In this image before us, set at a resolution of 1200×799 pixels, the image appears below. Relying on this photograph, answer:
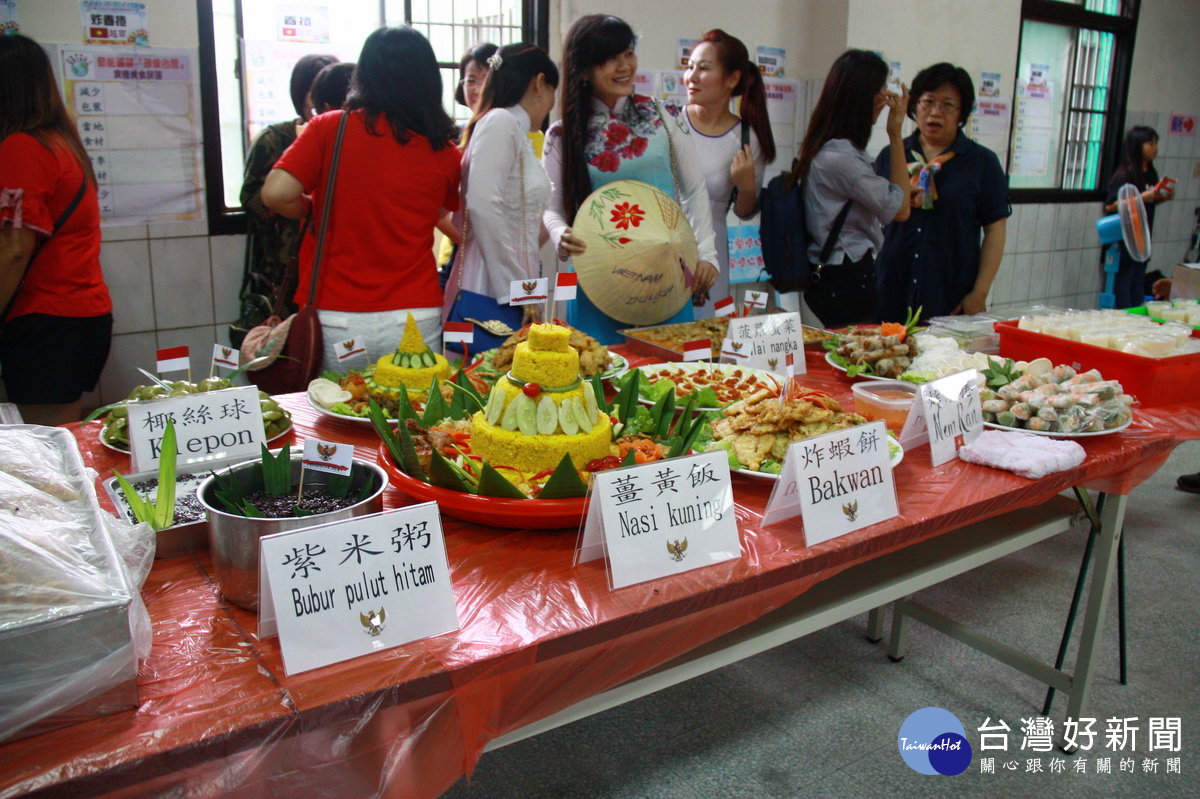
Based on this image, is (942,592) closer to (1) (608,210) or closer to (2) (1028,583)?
(2) (1028,583)

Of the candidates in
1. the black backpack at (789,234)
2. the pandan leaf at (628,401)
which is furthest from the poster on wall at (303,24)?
the pandan leaf at (628,401)

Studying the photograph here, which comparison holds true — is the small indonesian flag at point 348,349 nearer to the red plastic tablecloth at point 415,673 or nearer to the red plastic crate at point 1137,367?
the red plastic tablecloth at point 415,673

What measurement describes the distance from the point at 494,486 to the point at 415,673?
341 mm

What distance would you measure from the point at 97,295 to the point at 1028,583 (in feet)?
9.76

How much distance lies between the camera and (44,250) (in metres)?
2.33

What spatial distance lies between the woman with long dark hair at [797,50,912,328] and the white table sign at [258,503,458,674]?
87.1 inches

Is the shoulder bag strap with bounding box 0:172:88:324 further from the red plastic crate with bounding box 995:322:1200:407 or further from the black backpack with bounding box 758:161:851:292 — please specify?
the red plastic crate with bounding box 995:322:1200:407

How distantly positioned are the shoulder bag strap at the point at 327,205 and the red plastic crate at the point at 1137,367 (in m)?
1.86

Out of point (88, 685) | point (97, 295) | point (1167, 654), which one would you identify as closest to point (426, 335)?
point (97, 295)

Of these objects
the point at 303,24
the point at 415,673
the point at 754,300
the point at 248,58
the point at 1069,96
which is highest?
the point at 1069,96

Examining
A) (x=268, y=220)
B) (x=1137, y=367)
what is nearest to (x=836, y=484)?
(x=1137, y=367)

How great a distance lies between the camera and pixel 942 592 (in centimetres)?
267

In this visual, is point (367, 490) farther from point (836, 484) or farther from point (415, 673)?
point (836, 484)

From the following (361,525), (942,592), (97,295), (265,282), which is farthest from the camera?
(265,282)
